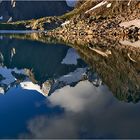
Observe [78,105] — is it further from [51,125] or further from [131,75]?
[131,75]

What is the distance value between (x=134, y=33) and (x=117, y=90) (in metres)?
80.6

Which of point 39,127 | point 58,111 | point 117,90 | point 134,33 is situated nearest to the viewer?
point 39,127

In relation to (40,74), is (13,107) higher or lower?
higher

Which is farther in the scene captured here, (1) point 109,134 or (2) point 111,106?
(2) point 111,106

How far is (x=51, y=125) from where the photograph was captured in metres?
25.2

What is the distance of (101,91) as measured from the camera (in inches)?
1457

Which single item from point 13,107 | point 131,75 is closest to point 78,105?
point 13,107

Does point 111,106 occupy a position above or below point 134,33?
above

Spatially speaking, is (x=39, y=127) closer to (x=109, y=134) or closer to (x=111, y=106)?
(x=109, y=134)

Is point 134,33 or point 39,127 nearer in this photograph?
point 39,127

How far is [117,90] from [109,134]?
1371 cm

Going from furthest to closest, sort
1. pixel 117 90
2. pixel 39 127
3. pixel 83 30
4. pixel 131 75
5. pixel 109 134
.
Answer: pixel 83 30 < pixel 131 75 < pixel 117 90 < pixel 39 127 < pixel 109 134

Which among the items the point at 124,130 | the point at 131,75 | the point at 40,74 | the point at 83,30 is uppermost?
the point at 124,130

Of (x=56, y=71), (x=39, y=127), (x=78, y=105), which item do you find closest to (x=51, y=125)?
(x=39, y=127)
